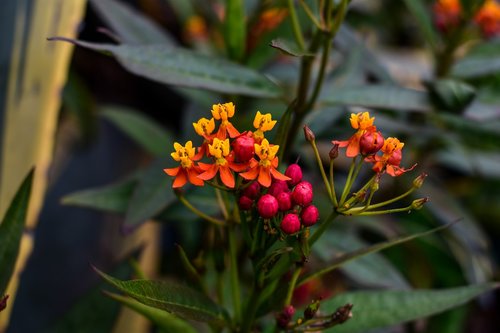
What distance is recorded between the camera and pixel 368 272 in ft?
3.11

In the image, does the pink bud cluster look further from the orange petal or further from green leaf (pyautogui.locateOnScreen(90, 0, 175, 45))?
green leaf (pyautogui.locateOnScreen(90, 0, 175, 45))

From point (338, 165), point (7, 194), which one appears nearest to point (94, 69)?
point (338, 165)

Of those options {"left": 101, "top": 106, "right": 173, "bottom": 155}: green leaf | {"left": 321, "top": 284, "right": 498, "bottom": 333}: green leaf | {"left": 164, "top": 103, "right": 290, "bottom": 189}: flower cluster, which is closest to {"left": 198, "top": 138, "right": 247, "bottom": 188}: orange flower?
{"left": 164, "top": 103, "right": 290, "bottom": 189}: flower cluster

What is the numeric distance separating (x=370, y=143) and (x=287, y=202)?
0.08 m

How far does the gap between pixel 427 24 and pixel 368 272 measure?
14.9 inches

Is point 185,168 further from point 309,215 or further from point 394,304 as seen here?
point 394,304

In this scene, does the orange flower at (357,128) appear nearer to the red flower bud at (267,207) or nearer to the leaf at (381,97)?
the red flower bud at (267,207)

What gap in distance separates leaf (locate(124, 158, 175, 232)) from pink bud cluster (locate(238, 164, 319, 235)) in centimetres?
26

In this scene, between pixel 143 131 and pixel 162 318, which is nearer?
pixel 162 318

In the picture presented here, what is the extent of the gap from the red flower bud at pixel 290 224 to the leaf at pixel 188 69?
0.84 feet

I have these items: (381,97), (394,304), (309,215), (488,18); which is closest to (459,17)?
(488,18)

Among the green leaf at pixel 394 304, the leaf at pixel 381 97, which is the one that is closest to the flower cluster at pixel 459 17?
the leaf at pixel 381 97

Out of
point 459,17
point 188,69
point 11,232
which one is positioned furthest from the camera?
point 459,17

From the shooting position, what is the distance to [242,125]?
2.88 ft
